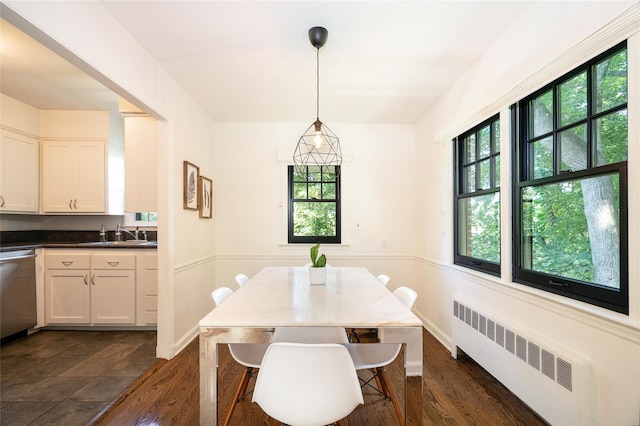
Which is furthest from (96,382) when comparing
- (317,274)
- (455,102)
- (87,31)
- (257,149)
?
(455,102)

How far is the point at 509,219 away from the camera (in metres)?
2.09

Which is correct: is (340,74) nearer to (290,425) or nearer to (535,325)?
(535,325)

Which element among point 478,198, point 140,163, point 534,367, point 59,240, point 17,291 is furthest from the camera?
point 59,240

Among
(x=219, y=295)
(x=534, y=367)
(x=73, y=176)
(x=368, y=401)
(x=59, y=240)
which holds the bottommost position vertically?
(x=368, y=401)

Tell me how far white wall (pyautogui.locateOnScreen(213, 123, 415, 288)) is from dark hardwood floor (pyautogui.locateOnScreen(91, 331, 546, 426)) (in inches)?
59.5

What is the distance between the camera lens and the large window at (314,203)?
3.91 metres

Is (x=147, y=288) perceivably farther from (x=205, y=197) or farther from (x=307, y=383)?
(x=307, y=383)

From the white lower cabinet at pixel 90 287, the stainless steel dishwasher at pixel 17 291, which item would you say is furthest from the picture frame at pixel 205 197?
the stainless steel dishwasher at pixel 17 291

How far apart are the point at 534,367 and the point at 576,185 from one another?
42.5 inches

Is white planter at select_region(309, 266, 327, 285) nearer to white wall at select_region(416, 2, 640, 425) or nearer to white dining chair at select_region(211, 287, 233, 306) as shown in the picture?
white dining chair at select_region(211, 287, 233, 306)

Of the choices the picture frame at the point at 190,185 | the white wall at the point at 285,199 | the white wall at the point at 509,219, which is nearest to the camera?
the white wall at the point at 509,219

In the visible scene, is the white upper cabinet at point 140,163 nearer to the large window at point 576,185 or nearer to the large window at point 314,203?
the large window at point 314,203

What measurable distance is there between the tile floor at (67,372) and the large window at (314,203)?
209cm

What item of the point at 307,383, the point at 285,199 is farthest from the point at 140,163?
the point at 307,383
